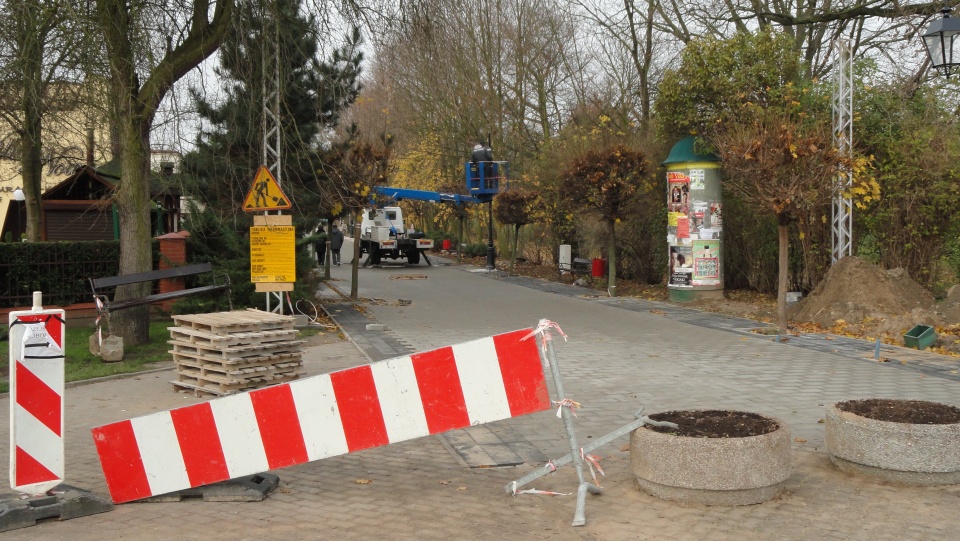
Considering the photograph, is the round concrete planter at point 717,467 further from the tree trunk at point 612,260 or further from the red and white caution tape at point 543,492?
the tree trunk at point 612,260

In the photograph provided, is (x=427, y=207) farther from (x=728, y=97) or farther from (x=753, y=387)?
(x=753, y=387)

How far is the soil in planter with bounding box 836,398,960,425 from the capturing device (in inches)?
231

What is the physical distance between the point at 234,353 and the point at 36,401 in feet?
11.6

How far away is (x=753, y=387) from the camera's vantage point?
9.54 m

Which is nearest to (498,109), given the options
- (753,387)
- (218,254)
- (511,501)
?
(218,254)

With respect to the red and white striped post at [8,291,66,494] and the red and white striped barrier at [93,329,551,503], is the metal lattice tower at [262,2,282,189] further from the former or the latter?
the red and white striped barrier at [93,329,551,503]

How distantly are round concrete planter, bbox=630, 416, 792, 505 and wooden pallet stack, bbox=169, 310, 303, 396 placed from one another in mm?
4933

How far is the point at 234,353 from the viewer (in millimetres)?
8984

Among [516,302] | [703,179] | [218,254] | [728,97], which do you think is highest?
[728,97]

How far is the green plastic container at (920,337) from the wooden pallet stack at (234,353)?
8.47m

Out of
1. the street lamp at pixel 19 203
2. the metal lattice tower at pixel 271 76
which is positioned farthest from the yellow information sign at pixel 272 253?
the street lamp at pixel 19 203

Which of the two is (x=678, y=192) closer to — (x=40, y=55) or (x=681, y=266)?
(x=681, y=266)

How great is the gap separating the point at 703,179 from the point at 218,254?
1011 cm

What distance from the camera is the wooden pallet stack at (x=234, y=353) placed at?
900 centimetres
